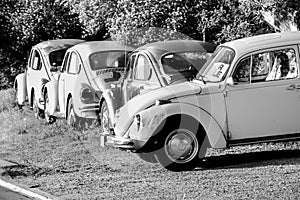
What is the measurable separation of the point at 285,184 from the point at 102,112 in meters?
5.29

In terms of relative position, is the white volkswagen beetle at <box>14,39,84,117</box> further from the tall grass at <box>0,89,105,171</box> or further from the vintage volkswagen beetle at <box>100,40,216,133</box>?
the vintage volkswagen beetle at <box>100,40,216,133</box>

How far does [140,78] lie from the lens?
1297 cm

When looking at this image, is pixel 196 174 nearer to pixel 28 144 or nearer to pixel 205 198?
pixel 205 198

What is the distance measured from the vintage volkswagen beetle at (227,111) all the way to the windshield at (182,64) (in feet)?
4.84

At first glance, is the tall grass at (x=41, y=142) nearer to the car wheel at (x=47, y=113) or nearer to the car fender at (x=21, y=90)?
the car wheel at (x=47, y=113)

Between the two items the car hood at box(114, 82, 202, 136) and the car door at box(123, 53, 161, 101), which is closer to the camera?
the car hood at box(114, 82, 202, 136)

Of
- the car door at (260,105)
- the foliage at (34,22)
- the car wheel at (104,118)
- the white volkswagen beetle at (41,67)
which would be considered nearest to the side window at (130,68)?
the car wheel at (104,118)

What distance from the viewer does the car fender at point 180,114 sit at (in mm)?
10383

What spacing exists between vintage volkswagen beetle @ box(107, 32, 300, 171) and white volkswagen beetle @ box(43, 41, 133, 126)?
11.4ft

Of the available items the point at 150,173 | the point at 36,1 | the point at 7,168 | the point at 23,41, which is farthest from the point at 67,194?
the point at 23,41

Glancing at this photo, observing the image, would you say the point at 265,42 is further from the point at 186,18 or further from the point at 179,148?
the point at 186,18

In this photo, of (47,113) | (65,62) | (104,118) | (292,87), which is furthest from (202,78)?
(47,113)

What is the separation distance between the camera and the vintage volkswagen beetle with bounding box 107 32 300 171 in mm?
10445

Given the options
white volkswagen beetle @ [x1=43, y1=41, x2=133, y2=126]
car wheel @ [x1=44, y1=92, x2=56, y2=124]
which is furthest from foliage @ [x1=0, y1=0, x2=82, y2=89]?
white volkswagen beetle @ [x1=43, y1=41, x2=133, y2=126]
